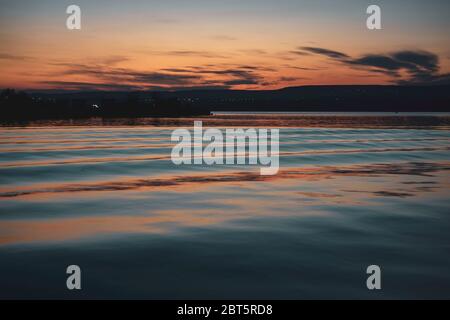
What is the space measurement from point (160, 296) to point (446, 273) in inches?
192

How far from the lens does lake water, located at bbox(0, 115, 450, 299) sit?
7.34m

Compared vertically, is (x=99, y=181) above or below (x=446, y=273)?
above

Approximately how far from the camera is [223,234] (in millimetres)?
10422

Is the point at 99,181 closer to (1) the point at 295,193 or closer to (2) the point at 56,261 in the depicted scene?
(1) the point at 295,193

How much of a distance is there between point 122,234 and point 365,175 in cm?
1326

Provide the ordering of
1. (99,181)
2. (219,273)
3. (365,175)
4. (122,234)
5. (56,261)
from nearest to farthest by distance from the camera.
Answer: (219,273) → (56,261) → (122,234) → (99,181) → (365,175)

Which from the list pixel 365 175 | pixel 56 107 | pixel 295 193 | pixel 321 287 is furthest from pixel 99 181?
pixel 56 107

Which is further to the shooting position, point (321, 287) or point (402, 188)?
point (402, 188)

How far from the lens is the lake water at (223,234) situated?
7.34 metres

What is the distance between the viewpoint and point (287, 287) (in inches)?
285

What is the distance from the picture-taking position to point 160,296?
6.88m
